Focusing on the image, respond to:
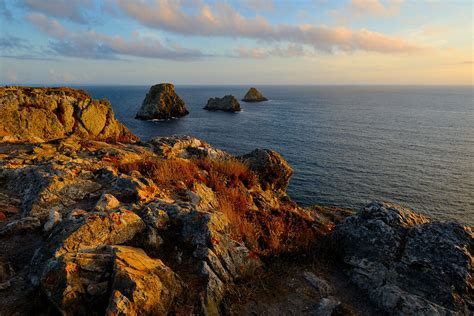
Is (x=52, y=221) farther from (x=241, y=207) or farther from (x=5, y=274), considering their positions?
(x=241, y=207)

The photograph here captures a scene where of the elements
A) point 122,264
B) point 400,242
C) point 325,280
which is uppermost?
point 122,264

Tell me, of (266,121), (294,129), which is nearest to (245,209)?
(294,129)

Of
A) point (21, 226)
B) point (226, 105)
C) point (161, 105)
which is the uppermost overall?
point (226, 105)

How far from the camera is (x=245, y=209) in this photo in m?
11.3

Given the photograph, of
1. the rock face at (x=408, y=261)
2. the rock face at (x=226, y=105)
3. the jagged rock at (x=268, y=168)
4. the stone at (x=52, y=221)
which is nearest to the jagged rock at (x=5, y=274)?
the stone at (x=52, y=221)

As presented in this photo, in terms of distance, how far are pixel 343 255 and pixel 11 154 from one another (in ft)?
50.5

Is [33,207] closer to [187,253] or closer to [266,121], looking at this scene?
[187,253]

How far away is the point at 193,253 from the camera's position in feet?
23.8

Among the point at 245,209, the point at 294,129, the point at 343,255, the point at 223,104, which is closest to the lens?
the point at 343,255

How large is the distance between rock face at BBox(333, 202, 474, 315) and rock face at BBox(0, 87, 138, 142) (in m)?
17.8

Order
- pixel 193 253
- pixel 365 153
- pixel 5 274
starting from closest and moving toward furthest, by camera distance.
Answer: pixel 5 274
pixel 193 253
pixel 365 153

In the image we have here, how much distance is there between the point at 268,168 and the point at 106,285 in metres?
14.8

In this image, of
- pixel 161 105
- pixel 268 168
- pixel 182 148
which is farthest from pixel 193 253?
pixel 161 105

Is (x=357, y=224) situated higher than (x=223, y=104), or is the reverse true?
(x=223, y=104)
